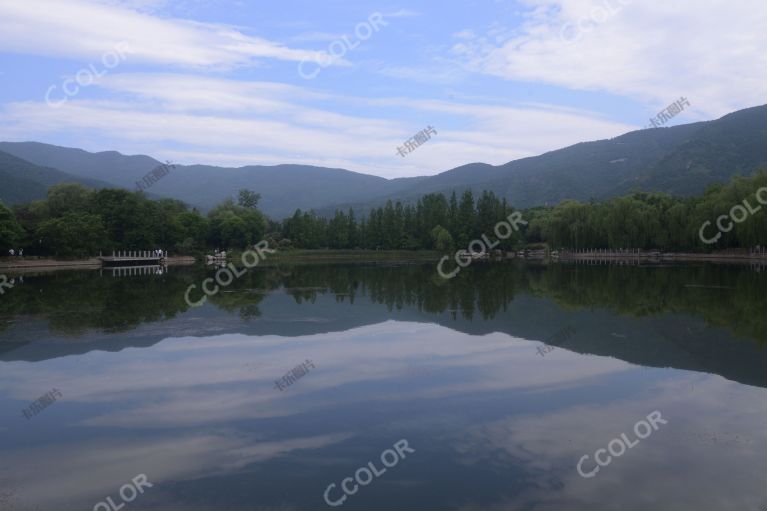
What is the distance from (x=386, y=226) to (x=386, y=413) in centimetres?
8410

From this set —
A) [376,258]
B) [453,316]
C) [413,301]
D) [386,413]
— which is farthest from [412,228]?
[386,413]

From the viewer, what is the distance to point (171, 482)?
6.23m

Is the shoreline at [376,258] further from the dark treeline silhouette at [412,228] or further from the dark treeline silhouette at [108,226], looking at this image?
the dark treeline silhouette at [412,228]

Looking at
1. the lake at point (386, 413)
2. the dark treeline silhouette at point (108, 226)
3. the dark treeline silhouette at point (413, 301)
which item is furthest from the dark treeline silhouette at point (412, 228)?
the lake at point (386, 413)

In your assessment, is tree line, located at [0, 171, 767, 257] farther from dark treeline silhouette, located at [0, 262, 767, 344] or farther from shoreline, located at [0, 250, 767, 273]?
dark treeline silhouette, located at [0, 262, 767, 344]

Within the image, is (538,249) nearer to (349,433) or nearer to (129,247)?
(129,247)

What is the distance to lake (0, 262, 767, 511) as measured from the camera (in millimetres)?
6020

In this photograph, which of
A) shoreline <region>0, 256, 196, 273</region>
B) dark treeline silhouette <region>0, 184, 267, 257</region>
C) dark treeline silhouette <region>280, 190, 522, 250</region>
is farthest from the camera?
dark treeline silhouette <region>280, 190, 522, 250</region>

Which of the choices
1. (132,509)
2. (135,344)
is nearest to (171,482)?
(132,509)

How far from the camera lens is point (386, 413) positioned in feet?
27.6

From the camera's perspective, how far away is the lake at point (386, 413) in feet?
19.7

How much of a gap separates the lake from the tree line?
45950 mm

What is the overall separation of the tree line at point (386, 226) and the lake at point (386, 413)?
4595 centimetres

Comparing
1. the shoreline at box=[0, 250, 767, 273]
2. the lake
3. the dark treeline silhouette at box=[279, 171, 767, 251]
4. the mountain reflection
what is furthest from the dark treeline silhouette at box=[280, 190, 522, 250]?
the lake
